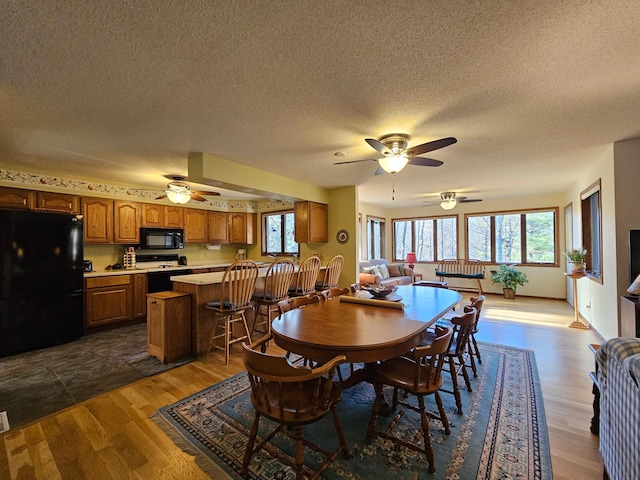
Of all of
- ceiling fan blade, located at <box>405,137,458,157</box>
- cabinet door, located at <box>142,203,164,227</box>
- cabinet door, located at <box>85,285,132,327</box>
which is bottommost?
cabinet door, located at <box>85,285,132,327</box>

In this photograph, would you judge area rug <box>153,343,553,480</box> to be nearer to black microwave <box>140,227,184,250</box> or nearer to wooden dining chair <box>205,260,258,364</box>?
wooden dining chair <box>205,260,258,364</box>

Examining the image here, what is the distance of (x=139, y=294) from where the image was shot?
468cm

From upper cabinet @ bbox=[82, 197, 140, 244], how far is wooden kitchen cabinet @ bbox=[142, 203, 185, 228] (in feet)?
0.46

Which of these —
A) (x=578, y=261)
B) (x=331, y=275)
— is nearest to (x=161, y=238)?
(x=331, y=275)

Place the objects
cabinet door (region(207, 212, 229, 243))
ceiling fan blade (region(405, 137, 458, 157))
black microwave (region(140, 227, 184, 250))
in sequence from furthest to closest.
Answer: cabinet door (region(207, 212, 229, 243)), black microwave (region(140, 227, 184, 250)), ceiling fan blade (region(405, 137, 458, 157))

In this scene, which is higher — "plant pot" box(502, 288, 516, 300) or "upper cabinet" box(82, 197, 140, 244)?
"upper cabinet" box(82, 197, 140, 244)

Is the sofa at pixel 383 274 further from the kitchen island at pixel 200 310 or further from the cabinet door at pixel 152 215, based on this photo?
the cabinet door at pixel 152 215

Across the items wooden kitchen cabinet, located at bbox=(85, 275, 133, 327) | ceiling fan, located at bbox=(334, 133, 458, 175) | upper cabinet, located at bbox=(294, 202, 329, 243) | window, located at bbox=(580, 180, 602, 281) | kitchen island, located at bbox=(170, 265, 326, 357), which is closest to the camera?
ceiling fan, located at bbox=(334, 133, 458, 175)

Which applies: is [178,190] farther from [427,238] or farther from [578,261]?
[427,238]

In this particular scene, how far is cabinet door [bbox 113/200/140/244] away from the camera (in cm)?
473

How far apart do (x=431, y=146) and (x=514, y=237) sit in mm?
6020

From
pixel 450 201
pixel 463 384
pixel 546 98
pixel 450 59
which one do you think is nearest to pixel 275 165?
pixel 450 59

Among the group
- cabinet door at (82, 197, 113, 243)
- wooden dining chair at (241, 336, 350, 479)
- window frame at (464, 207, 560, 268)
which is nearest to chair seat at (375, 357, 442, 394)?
wooden dining chair at (241, 336, 350, 479)

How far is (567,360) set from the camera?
3020mm
